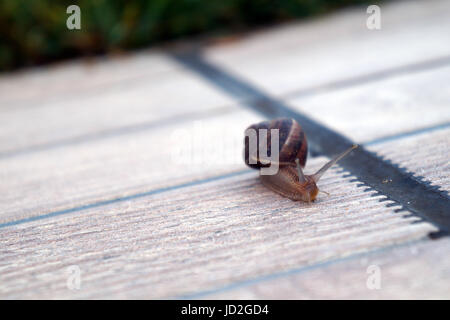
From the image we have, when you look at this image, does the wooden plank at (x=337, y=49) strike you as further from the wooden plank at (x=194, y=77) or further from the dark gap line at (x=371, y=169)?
the dark gap line at (x=371, y=169)

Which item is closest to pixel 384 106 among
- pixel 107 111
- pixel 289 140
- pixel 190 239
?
pixel 289 140

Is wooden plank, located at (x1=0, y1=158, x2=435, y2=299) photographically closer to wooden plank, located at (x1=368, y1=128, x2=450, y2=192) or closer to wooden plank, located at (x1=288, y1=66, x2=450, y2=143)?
wooden plank, located at (x1=368, y1=128, x2=450, y2=192)

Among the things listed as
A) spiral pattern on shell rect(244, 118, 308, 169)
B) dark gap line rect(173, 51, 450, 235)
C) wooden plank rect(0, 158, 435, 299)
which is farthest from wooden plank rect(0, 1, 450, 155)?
wooden plank rect(0, 158, 435, 299)

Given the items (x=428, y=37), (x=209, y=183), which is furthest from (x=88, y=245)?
(x=428, y=37)

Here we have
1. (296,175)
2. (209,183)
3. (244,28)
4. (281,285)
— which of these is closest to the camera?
(281,285)

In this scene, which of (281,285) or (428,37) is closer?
(281,285)

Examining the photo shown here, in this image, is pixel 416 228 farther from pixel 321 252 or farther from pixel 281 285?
pixel 281 285
